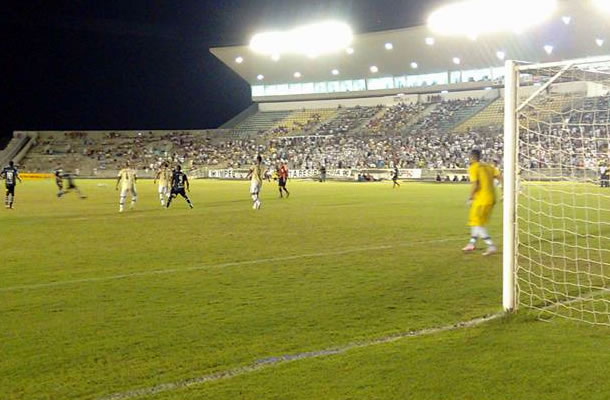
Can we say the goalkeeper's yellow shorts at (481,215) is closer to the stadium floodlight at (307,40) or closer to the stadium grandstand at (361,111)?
the stadium grandstand at (361,111)

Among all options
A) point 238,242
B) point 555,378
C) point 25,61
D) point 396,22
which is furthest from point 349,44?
point 555,378

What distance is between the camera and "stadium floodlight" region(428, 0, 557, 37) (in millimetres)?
47031

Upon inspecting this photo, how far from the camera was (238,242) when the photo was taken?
45.0 ft

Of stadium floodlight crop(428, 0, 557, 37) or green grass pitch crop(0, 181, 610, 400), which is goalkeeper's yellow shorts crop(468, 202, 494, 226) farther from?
stadium floodlight crop(428, 0, 557, 37)

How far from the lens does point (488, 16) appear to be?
5041 cm

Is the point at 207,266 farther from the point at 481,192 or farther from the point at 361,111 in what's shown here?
the point at 361,111

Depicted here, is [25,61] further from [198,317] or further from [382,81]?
[198,317]

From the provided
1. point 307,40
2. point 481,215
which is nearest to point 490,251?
point 481,215

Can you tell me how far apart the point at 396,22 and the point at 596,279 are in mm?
49768

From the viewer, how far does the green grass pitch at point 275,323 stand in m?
4.95

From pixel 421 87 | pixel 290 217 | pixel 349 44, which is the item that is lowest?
pixel 290 217

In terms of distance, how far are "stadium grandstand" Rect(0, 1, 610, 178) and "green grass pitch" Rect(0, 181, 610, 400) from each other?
3827 cm

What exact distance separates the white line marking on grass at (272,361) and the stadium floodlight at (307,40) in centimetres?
5444

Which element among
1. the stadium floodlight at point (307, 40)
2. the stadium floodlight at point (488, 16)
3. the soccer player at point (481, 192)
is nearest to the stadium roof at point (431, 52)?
the stadium floodlight at point (488, 16)
